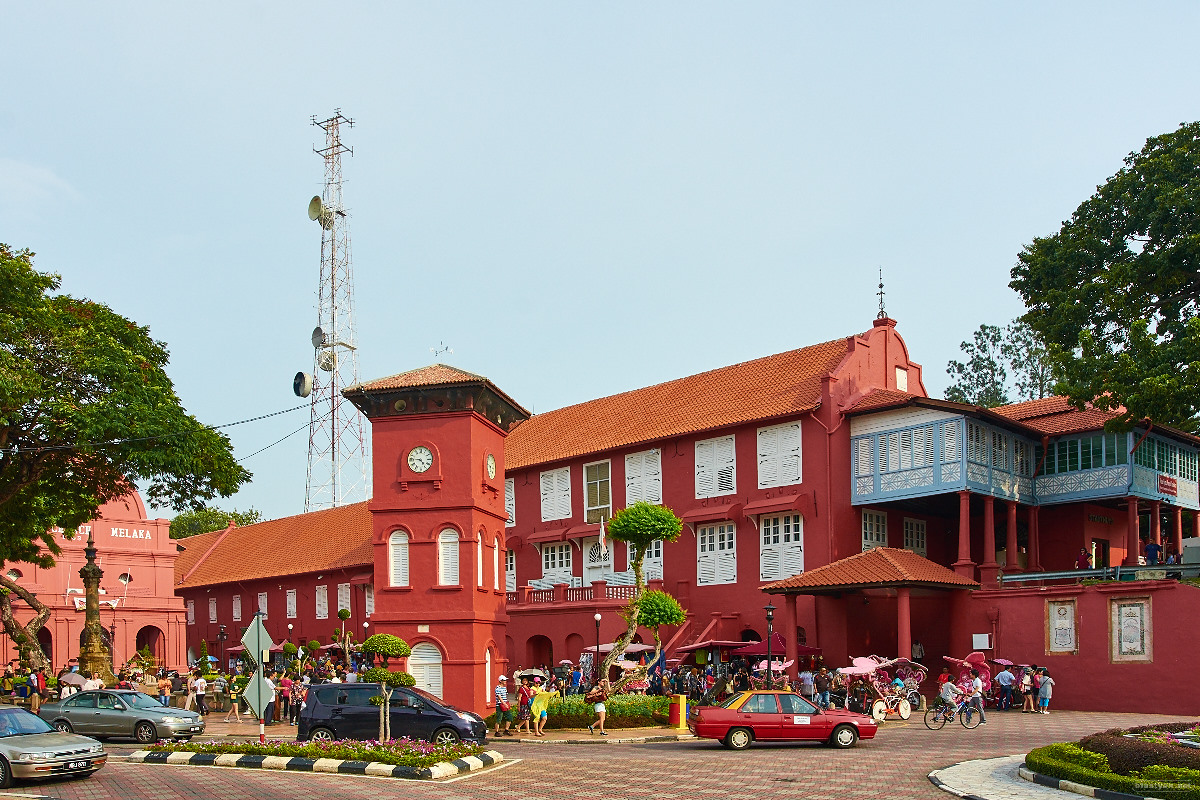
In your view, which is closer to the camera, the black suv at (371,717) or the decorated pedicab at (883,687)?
the black suv at (371,717)

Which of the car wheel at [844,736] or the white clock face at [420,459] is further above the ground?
the white clock face at [420,459]

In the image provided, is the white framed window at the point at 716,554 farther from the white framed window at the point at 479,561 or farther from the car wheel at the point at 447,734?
the car wheel at the point at 447,734

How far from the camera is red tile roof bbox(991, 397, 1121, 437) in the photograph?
3778 cm

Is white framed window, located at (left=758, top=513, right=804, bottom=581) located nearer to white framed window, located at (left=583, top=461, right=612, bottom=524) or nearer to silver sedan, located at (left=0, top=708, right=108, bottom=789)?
white framed window, located at (left=583, top=461, right=612, bottom=524)

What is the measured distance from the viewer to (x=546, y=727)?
29.2 meters

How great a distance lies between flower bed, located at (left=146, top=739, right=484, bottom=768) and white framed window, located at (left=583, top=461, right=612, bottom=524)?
23060mm

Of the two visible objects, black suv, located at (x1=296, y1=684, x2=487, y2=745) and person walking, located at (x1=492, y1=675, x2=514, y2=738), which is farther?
person walking, located at (x1=492, y1=675, x2=514, y2=738)

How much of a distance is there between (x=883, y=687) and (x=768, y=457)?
36.0ft

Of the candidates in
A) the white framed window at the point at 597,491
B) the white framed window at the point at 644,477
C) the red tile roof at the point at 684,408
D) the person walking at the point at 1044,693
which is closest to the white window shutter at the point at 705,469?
the red tile roof at the point at 684,408

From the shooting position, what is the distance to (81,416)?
27.5m

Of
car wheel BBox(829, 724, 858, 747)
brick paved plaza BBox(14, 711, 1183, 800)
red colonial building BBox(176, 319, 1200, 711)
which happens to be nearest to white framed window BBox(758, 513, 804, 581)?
red colonial building BBox(176, 319, 1200, 711)

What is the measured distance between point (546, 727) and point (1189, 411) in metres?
17.3

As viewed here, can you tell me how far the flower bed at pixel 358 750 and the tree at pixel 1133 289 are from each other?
61.9 feet

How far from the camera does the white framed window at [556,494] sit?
153 ft
